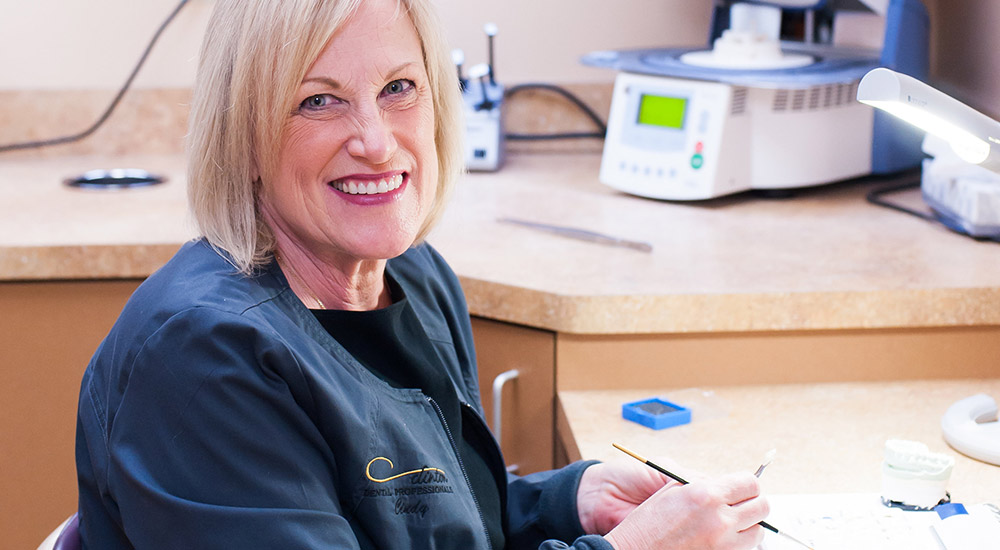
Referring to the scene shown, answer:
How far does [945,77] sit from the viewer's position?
7.37 feet

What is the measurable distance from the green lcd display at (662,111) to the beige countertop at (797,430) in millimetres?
650

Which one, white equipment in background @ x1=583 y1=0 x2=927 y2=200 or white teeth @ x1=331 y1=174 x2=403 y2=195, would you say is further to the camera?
white equipment in background @ x1=583 y1=0 x2=927 y2=200

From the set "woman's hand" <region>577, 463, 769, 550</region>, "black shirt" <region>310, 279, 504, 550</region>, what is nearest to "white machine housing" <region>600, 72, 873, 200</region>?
"black shirt" <region>310, 279, 504, 550</region>

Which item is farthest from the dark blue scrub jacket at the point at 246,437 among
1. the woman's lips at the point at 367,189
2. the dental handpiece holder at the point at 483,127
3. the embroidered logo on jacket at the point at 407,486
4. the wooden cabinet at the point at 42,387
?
the dental handpiece holder at the point at 483,127

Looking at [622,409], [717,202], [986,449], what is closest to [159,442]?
[622,409]

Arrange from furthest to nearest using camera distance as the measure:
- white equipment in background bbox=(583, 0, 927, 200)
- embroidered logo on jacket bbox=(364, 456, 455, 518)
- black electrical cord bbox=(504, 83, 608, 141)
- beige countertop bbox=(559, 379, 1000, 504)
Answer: black electrical cord bbox=(504, 83, 608, 141)
white equipment in background bbox=(583, 0, 927, 200)
beige countertop bbox=(559, 379, 1000, 504)
embroidered logo on jacket bbox=(364, 456, 455, 518)

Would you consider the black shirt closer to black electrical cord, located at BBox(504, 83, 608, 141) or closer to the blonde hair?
the blonde hair

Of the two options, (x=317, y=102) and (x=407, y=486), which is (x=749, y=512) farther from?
(x=317, y=102)

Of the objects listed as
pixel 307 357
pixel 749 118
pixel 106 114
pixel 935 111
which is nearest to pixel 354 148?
pixel 307 357

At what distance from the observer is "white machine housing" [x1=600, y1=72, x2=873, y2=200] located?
187 cm

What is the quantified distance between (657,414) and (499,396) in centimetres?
26

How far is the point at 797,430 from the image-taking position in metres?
1.26

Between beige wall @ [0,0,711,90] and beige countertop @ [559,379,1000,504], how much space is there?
1.17 metres

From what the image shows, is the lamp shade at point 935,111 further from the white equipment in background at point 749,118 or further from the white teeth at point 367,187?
the white equipment in background at point 749,118
